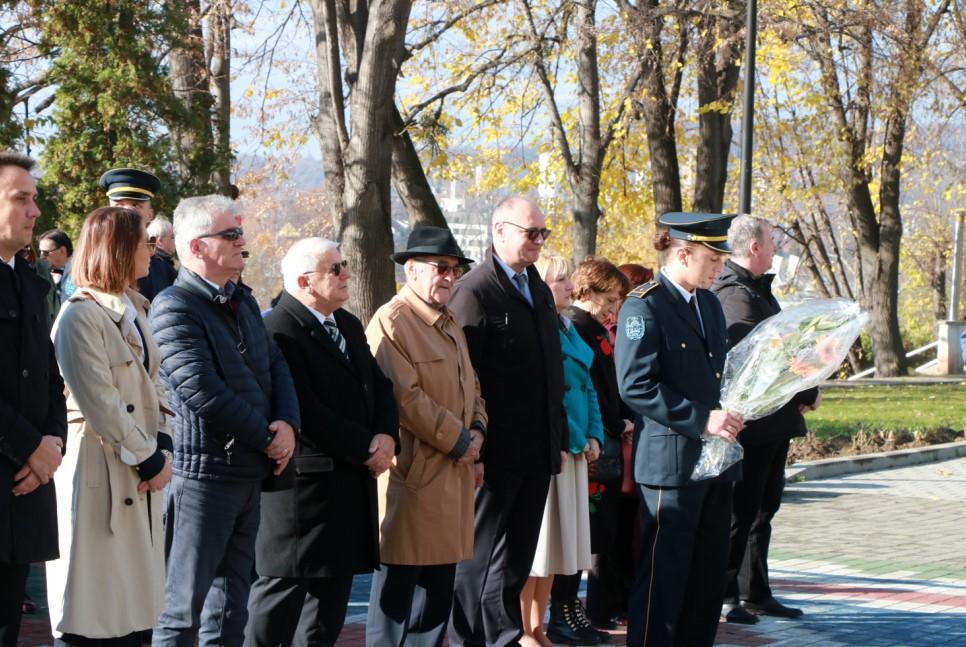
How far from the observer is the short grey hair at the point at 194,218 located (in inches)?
216

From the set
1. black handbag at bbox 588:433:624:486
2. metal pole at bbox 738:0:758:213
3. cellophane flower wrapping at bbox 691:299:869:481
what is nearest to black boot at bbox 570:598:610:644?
black handbag at bbox 588:433:624:486

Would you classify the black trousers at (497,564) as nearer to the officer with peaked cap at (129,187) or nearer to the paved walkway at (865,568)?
the paved walkway at (865,568)

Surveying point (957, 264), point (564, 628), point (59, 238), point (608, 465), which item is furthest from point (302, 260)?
point (957, 264)

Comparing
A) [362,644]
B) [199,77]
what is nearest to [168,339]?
[362,644]

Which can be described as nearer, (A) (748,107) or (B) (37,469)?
(B) (37,469)

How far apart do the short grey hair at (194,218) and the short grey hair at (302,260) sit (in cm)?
38

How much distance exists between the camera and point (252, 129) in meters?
22.8

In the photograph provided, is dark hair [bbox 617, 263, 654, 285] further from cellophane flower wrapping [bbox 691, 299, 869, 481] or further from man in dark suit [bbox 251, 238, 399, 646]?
man in dark suit [bbox 251, 238, 399, 646]

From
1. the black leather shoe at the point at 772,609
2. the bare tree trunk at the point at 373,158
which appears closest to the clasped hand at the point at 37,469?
the black leather shoe at the point at 772,609

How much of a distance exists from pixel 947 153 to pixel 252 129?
1769 centimetres

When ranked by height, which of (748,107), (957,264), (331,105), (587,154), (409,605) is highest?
(748,107)

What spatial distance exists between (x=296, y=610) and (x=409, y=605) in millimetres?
618

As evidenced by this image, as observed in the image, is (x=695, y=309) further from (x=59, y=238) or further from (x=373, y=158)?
(x=373, y=158)

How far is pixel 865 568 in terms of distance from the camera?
9414 millimetres
